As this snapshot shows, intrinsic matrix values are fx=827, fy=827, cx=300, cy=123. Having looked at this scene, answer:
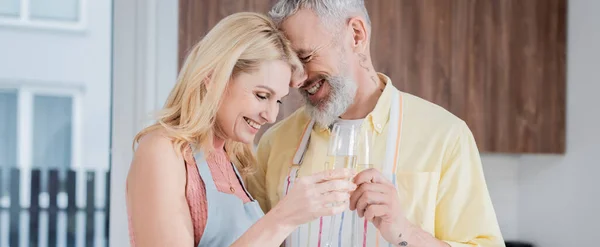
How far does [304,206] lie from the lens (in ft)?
5.08

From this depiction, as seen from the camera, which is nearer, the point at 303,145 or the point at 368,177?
the point at 368,177

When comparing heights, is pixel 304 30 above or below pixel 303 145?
above

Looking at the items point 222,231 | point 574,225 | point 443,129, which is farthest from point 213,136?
point 574,225

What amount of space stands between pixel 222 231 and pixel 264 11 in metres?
1.43

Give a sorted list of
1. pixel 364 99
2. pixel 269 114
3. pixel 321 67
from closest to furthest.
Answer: pixel 269 114, pixel 321 67, pixel 364 99

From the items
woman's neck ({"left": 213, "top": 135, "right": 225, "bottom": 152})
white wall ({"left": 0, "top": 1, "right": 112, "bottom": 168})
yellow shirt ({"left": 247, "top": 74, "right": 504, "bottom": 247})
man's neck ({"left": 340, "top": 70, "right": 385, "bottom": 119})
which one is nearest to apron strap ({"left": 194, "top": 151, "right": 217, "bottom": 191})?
woman's neck ({"left": 213, "top": 135, "right": 225, "bottom": 152})

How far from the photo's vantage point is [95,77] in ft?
10.3

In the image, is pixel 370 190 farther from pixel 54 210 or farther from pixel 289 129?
pixel 54 210

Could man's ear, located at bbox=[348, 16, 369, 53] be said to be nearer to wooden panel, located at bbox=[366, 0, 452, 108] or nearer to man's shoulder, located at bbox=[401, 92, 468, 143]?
man's shoulder, located at bbox=[401, 92, 468, 143]

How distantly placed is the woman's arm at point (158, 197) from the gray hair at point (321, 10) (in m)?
0.49

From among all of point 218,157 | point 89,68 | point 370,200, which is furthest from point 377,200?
point 89,68

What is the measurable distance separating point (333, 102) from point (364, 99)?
0.15m

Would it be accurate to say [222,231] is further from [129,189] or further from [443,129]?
[443,129]

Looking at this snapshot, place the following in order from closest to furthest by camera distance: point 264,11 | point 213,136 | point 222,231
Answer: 1. point 222,231
2. point 213,136
3. point 264,11
